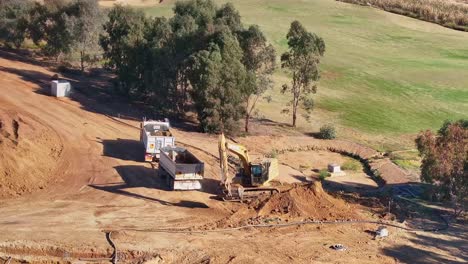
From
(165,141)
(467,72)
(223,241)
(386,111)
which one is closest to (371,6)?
(467,72)

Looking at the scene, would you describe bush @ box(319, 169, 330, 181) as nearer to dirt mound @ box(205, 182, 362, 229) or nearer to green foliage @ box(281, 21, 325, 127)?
dirt mound @ box(205, 182, 362, 229)

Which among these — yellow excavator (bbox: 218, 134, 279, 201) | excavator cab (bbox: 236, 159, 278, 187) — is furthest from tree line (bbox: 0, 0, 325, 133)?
excavator cab (bbox: 236, 159, 278, 187)

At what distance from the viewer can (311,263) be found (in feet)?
96.6

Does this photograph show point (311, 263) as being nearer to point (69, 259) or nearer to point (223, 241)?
point (223, 241)

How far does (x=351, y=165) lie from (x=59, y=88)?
22174 millimetres

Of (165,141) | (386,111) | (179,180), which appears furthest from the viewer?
(386,111)

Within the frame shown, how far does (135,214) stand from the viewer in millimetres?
33031

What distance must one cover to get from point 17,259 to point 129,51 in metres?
27.9

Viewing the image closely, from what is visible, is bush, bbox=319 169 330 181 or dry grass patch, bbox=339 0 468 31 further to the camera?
dry grass patch, bbox=339 0 468 31

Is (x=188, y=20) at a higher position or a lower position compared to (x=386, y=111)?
higher

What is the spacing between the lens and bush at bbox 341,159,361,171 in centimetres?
4549

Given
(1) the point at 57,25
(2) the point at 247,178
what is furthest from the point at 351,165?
(1) the point at 57,25

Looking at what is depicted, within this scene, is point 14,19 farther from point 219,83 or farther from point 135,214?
point 135,214

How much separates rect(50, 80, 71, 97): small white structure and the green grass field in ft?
52.8
